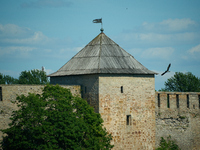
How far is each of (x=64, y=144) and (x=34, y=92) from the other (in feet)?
12.1

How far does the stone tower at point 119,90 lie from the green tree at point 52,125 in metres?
1.40

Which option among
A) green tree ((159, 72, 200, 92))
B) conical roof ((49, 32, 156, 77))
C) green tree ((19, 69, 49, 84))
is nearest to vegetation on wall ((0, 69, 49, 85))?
green tree ((19, 69, 49, 84))

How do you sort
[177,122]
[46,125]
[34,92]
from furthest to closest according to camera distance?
[177,122], [34,92], [46,125]

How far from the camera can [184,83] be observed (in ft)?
179

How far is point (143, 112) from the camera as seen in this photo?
27.9 meters

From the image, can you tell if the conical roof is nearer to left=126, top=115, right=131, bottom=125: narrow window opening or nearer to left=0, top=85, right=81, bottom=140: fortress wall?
left=126, top=115, right=131, bottom=125: narrow window opening

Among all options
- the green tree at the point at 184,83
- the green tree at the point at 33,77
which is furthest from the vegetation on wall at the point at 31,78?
the green tree at the point at 184,83

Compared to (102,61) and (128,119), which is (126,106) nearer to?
(128,119)

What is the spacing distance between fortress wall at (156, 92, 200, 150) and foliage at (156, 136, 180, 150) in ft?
0.85

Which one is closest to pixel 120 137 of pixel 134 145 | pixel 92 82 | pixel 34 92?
pixel 134 145

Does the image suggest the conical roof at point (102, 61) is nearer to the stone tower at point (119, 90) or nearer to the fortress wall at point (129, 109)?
the stone tower at point (119, 90)

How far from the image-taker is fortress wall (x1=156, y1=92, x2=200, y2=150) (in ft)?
96.7

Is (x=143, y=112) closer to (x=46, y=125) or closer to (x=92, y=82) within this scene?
(x=92, y=82)

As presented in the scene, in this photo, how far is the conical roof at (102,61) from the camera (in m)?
27.7
